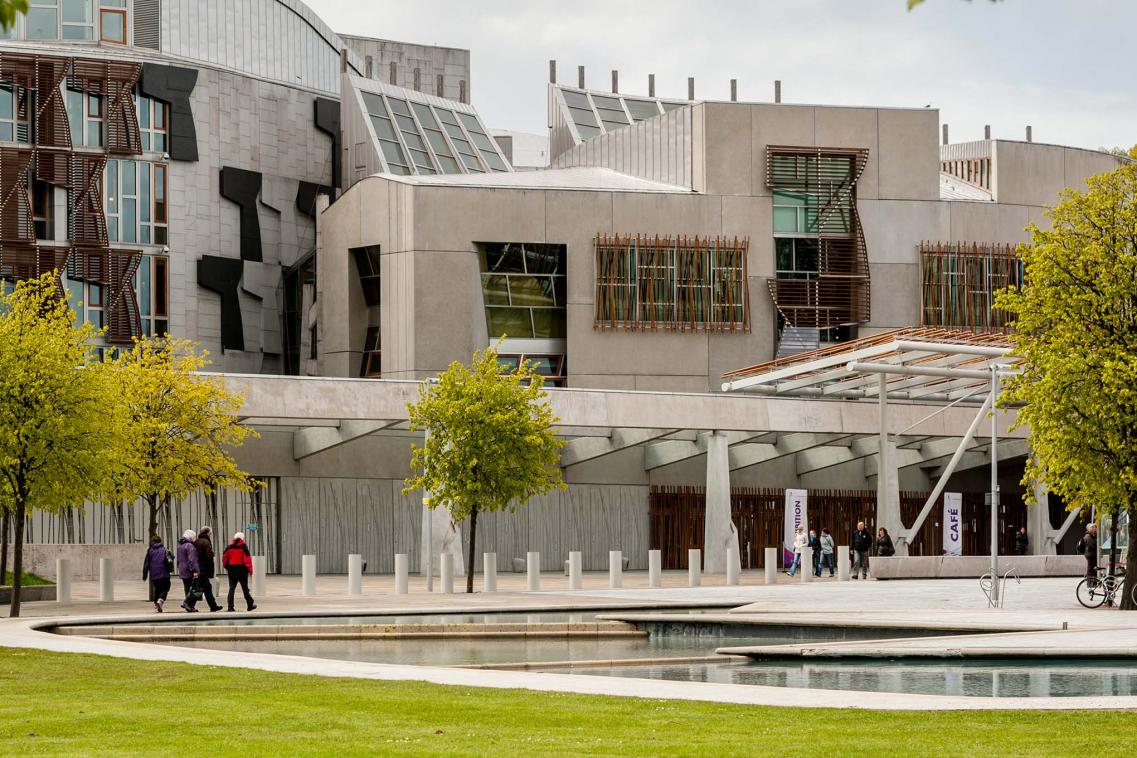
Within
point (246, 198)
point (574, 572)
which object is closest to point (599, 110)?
point (246, 198)

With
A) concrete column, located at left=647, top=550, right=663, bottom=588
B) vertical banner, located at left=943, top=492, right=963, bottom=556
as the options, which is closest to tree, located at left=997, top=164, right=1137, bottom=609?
concrete column, located at left=647, top=550, right=663, bottom=588

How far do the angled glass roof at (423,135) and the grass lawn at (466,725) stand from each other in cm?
4687

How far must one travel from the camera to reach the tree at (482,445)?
113ft

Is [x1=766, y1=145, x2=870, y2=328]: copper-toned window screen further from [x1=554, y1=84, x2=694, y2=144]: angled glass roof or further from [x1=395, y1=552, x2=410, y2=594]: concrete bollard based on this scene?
[x1=395, y1=552, x2=410, y2=594]: concrete bollard

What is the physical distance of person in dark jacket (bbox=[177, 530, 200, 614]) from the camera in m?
27.8

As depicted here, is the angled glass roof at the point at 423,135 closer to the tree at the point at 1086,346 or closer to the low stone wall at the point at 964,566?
the low stone wall at the point at 964,566

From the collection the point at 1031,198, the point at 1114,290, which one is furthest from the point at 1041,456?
the point at 1031,198

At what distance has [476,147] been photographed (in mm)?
66062

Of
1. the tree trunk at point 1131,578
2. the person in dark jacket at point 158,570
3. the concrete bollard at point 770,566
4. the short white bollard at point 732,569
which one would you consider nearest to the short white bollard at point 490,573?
the short white bollard at point 732,569

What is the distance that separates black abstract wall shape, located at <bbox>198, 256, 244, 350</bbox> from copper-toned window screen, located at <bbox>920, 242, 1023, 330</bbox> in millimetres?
23599

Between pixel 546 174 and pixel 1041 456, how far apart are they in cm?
3490

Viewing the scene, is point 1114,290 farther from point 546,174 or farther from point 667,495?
point 546,174

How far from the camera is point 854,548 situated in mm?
42312

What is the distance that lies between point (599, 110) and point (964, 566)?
114 ft
